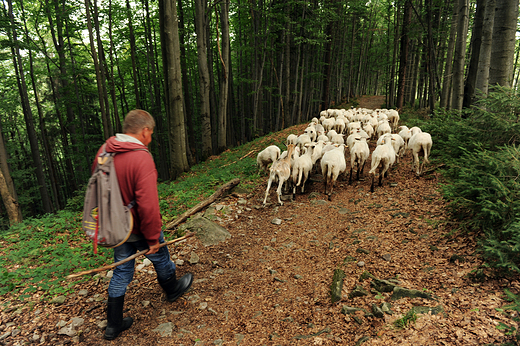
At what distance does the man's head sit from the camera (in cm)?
315

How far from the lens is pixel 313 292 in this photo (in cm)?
388

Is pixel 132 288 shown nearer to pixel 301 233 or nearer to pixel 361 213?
pixel 301 233

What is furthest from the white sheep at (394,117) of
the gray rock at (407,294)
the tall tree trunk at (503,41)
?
the gray rock at (407,294)

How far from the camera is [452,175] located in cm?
554

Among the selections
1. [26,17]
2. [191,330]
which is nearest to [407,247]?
[191,330]

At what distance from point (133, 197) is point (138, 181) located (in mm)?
251

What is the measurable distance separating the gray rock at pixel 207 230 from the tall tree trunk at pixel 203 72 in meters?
8.91

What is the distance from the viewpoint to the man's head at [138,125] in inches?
124

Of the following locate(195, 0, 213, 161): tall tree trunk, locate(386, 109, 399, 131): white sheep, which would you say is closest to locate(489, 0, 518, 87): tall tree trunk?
locate(386, 109, 399, 131): white sheep

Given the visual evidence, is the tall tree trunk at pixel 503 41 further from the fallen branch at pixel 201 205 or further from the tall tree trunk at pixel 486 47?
the fallen branch at pixel 201 205

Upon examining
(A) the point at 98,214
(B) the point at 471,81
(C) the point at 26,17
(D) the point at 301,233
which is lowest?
(D) the point at 301,233

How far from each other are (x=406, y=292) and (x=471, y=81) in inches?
398

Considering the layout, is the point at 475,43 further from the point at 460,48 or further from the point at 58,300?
the point at 58,300

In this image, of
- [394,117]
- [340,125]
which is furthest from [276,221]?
[394,117]
